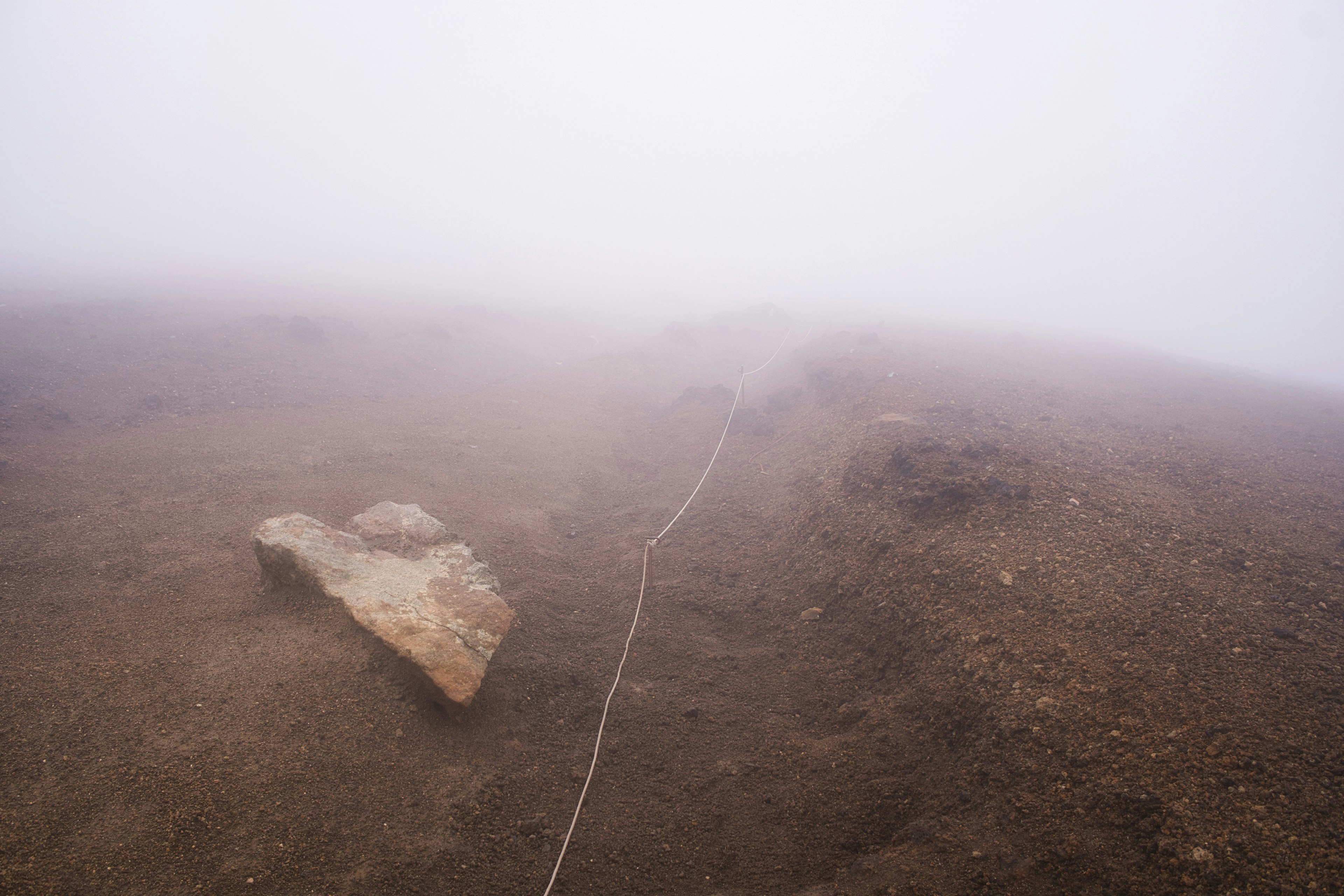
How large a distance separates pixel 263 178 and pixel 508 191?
175ft

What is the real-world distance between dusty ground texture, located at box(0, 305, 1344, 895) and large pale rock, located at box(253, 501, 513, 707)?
0.36 meters

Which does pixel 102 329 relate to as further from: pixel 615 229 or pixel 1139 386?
pixel 615 229

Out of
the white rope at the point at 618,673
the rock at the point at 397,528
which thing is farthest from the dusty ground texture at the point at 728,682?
the rock at the point at 397,528

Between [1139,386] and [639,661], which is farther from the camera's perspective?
[1139,386]

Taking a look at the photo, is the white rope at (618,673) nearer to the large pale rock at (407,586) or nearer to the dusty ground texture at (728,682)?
the dusty ground texture at (728,682)

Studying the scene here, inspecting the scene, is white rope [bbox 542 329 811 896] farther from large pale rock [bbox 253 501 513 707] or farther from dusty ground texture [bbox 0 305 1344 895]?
large pale rock [bbox 253 501 513 707]

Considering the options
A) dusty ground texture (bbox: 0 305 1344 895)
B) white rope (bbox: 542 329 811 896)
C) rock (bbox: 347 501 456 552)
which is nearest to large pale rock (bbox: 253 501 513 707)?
rock (bbox: 347 501 456 552)

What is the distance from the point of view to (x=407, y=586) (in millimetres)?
6289

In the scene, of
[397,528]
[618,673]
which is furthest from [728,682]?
[397,528]

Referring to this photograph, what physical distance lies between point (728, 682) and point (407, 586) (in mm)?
4033

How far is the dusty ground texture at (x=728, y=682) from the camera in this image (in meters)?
3.88

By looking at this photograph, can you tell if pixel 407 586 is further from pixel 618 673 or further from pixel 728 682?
pixel 728 682

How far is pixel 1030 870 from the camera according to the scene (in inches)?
143

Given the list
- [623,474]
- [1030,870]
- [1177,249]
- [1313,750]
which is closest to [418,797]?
[1030,870]
